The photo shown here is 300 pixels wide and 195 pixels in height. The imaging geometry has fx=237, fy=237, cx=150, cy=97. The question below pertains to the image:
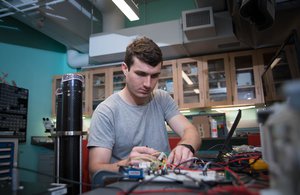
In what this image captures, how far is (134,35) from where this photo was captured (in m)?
3.42

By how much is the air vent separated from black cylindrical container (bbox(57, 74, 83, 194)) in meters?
2.23

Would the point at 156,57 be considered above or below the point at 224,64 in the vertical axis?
below

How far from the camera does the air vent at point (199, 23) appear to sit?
282 cm

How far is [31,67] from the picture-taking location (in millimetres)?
3635

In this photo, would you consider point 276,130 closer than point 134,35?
Yes

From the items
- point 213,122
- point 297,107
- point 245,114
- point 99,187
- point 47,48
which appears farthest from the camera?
point 47,48

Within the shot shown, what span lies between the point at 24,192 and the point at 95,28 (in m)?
3.72

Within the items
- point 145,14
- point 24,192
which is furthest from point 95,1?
point 24,192

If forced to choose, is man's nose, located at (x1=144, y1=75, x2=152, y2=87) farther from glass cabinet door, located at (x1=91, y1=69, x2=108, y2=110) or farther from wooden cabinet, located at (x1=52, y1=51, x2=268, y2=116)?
glass cabinet door, located at (x1=91, y1=69, x2=108, y2=110)

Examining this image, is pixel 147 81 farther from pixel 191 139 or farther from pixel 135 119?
pixel 191 139

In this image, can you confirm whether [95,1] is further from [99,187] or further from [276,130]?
[276,130]

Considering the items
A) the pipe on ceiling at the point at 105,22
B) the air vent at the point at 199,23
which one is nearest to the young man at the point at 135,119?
the air vent at the point at 199,23

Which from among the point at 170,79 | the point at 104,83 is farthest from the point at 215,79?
the point at 104,83

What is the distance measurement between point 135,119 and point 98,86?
2.67m
